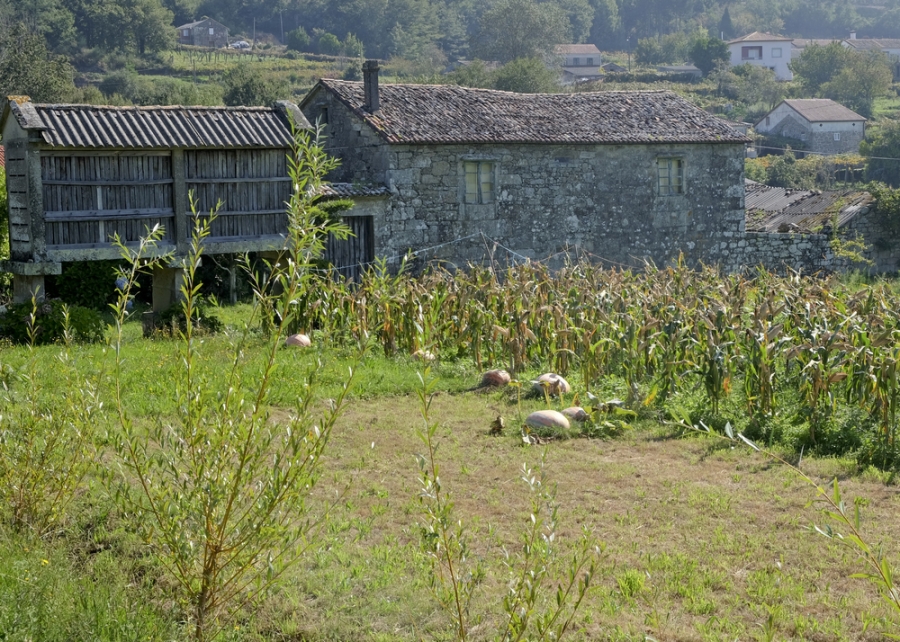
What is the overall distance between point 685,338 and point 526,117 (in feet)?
44.5

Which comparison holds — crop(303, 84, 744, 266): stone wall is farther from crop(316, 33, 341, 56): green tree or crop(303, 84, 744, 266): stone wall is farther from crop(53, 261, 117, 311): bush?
crop(316, 33, 341, 56): green tree

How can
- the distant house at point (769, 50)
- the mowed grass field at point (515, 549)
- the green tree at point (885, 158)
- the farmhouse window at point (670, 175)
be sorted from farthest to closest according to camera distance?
the distant house at point (769, 50), the green tree at point (885, 158), the farmhouse window at point (670, 175), the mowed grass field at point (515, 549)

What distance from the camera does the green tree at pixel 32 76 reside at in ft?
117

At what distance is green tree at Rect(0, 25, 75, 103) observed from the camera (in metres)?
35.8

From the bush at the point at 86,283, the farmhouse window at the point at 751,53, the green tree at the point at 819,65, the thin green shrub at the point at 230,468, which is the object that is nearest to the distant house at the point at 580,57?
the farmhouse window at the point at 751,53

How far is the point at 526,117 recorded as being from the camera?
22.2 m

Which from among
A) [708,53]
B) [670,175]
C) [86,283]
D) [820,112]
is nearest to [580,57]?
[708,53]

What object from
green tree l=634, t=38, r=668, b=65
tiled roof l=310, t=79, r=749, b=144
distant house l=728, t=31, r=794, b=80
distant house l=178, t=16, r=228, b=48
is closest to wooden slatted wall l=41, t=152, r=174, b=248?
tiled roof l=310, t=79, r=749, b=144

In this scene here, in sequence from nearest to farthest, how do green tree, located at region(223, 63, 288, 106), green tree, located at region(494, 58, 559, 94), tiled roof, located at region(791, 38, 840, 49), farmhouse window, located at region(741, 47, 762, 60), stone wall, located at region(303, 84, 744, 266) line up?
stone wall, located at region(303, 84, 744, 266), green tree, located at region(223, 63, 288, 106), green tree, located at region(494, 58, 559, 94), farmhouse window, located at region(741, 47, 762, 60), tiled roof, located at region(791, 38, 840, 49)

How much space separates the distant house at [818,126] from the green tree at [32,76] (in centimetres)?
4046

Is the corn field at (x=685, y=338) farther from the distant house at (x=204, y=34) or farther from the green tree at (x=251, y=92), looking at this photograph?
the distant house at (x=204, y=34)

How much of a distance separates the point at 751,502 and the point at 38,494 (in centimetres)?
443

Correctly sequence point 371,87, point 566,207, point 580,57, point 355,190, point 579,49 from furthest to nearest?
point 579,49, point 580,57, point 566,207, point 371,87, point 355,190

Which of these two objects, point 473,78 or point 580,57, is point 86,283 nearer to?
point 473,78
